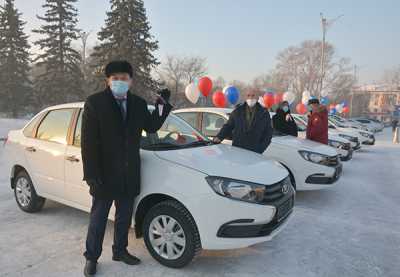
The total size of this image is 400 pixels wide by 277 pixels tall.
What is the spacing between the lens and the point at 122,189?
291 centimetres

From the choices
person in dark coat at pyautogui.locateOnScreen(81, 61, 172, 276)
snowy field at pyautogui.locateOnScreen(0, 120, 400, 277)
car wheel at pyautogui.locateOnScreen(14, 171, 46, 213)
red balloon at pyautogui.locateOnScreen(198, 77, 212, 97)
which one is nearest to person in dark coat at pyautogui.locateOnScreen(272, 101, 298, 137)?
snowy field at pyautogui.locateOnScreen(0, 120, 400, 277)

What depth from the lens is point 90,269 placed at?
2.96 meters

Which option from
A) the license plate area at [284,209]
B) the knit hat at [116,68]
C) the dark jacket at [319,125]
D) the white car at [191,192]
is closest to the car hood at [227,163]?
the white car at [191,192]

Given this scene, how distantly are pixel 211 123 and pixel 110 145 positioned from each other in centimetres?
333

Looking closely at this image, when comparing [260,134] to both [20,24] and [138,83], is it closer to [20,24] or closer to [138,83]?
[138,83]

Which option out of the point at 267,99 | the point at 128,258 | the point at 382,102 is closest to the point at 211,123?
the point at 128,258

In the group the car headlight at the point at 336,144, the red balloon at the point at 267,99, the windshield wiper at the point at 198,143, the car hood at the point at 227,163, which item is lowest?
the car headlight at the point at 336,144

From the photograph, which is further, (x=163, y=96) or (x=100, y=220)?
(x=163, y=96)

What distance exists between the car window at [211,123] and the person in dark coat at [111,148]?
283 centimetres

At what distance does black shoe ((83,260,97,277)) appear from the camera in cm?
295

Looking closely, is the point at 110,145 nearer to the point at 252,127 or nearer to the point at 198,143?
the point at 198,143

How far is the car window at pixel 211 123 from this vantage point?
585cm

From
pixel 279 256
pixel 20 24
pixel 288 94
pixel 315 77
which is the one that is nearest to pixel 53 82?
pixel 20 24

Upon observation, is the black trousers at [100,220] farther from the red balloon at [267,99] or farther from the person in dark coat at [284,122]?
the red balloon at [267,99]
